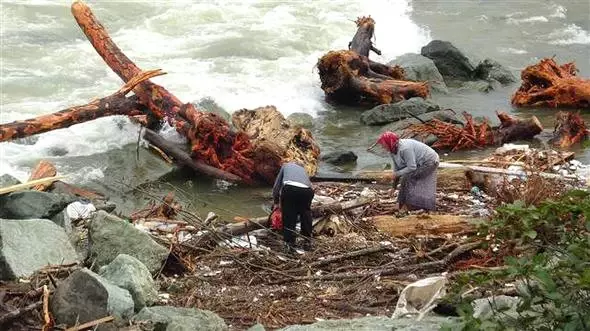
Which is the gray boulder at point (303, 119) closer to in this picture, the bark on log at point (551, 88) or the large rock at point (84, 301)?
the bark on log at point (551, 88)

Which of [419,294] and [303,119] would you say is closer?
[419,294]

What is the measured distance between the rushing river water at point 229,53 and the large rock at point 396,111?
32cm

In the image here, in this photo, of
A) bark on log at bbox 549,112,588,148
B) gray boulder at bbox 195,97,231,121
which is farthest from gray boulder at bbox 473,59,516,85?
gray boulder at bbox 195,97,231,121

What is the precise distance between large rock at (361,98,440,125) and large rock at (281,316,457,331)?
994cm

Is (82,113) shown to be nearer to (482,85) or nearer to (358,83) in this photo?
(358,83)

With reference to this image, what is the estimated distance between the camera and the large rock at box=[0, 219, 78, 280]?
240 inches

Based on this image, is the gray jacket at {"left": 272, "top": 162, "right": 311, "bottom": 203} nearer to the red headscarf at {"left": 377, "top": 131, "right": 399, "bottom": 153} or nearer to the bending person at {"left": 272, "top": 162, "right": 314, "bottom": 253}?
the bending person at {"left": 272, "top": 162, "right": 314, "bottom": 253}

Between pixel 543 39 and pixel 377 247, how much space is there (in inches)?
625

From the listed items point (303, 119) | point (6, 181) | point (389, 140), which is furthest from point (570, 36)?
point (6, 181)

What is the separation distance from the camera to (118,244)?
23.2 feet

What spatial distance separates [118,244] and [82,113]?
506cm

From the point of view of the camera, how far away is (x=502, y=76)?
18.0 m

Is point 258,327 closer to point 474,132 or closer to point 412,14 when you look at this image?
point 474,132

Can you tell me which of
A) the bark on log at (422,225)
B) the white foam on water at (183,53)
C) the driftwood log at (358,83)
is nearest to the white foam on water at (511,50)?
the white foam on water at (183,53)
